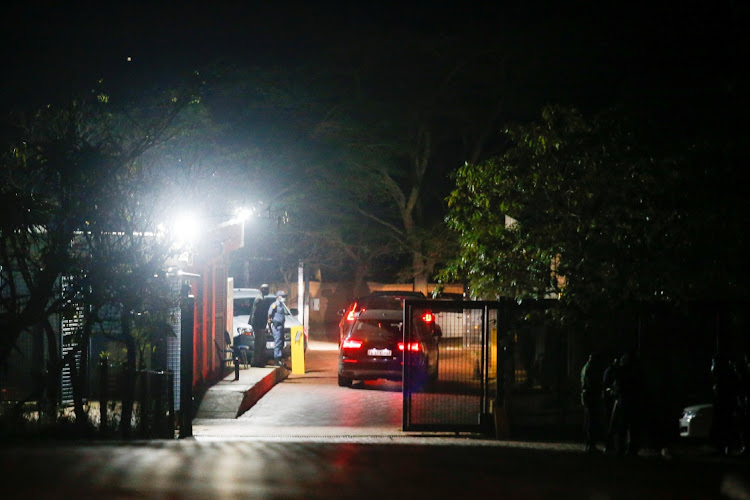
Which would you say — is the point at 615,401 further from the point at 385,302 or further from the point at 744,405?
the point at 385,302

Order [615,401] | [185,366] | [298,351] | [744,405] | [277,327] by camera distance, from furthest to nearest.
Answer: [298,351], [277,327], [185,366], [744,405], [615,401]

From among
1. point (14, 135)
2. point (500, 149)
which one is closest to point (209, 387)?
point (14, 135)

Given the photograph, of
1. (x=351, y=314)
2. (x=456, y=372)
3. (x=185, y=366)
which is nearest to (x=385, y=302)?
(x=351, y=314)

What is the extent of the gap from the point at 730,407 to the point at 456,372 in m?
4.14

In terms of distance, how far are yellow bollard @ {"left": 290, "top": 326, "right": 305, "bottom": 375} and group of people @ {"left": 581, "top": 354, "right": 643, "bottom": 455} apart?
415 inches

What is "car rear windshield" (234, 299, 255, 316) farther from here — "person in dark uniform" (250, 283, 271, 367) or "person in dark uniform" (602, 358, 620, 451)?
"person in dark uniform" (602, 358, 620, 451)

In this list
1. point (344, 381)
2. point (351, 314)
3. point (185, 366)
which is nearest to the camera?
point (185, 366)

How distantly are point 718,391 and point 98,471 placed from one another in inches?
337

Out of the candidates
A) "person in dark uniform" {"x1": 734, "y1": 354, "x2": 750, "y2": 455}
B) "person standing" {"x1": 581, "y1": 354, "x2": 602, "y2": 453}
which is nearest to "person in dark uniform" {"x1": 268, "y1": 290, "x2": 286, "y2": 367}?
"person standing" {"x1": 581, "y1": 354, "x2": 602, "y2": 453}

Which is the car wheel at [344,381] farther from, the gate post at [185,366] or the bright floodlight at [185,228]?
the gate post at [185,366]

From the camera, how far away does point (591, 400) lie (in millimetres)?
12508

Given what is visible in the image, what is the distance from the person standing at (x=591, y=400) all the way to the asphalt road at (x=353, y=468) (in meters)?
0.32

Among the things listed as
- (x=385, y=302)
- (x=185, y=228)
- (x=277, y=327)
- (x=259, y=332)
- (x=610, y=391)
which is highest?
(x=185, y=228)

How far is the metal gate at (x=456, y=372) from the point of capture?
13812mm
